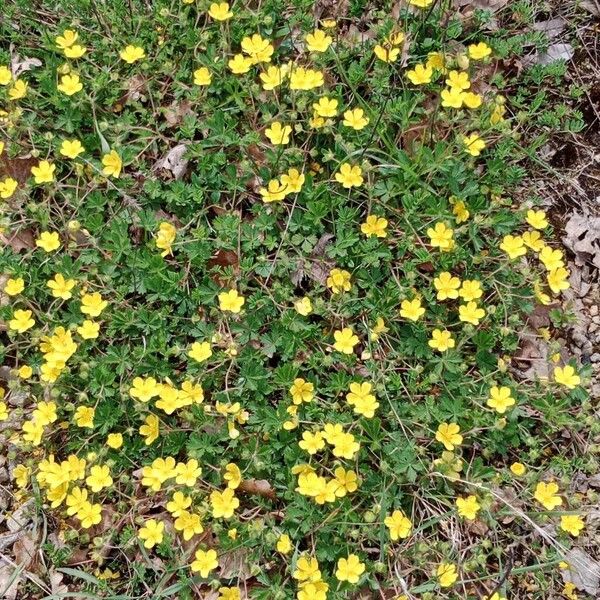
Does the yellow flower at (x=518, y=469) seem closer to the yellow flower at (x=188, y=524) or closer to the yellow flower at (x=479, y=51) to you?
the yellow flower at (x=188, y=524)

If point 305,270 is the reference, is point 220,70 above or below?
above

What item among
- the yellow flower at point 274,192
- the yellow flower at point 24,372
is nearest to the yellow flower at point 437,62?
the yellow flower at point 274,192

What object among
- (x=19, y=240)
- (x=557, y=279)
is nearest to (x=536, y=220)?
(x=557, y=279)

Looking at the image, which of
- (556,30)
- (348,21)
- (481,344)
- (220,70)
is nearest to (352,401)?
(481,344)

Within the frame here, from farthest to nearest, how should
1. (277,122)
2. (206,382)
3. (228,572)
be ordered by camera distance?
(277,122), (206,382), (228,572)

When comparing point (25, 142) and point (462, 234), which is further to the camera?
point (25, 142)

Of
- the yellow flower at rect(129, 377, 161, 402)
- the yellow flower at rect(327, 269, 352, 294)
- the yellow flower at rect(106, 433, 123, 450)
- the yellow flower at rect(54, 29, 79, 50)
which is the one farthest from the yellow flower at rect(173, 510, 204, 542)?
the yellow flower at rect(54, 29, 79, 50)

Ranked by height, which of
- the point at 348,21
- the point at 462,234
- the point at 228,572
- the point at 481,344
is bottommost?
the point at 228,572

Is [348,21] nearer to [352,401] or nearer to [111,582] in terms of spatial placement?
[352,401]
